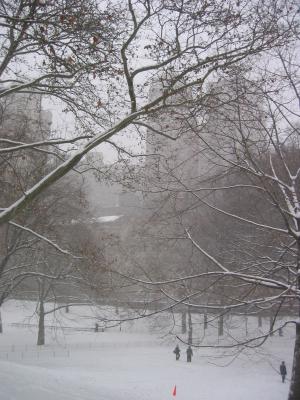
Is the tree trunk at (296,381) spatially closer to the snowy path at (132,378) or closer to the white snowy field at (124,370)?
the white snowy field at (124,370)

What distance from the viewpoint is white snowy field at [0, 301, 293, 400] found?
11.4 metres

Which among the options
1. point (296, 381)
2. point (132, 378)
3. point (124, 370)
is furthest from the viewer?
point (124, 370)

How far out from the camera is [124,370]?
67.7 ft

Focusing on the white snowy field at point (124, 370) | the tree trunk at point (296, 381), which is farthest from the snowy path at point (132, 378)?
the tree trunk at point (296, 381)

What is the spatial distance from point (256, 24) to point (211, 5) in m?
0.70

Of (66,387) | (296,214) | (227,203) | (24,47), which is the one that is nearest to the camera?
(24,47)

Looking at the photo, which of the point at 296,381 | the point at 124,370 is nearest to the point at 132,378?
the point at 124,370

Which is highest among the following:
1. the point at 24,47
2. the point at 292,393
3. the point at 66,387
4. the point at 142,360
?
the point at 24,47

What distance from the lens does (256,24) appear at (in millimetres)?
6359

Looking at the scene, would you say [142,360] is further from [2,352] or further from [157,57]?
[157,57]

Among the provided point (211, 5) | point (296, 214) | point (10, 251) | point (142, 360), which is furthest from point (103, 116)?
point (142, 360)

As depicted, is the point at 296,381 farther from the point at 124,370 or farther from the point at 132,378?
the point at 124,370

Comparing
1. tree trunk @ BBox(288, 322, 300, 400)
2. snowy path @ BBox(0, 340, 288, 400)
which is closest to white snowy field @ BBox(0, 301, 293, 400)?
snowy path @ BBox(0, 340, 288, 400)

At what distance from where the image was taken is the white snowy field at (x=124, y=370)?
11359 millimetres
